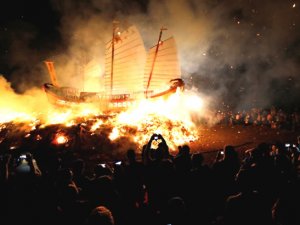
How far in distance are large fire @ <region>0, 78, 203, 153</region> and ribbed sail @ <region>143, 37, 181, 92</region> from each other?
2630 mm

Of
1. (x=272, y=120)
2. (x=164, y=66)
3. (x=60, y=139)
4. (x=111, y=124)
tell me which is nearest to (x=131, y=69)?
(x=164, y=66)

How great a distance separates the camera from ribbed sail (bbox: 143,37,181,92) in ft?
75.4

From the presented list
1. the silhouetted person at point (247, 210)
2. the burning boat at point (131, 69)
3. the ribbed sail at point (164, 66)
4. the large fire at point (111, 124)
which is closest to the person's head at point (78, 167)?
the silhouetted person at point (247, 210)

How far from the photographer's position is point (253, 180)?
354 cm

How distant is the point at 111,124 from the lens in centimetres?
1755

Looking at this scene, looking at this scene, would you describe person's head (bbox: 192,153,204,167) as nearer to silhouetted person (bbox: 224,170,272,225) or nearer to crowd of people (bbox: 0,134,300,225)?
crowd of people (bbox: 0,134,300,225)

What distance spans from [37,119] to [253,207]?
1962 cm

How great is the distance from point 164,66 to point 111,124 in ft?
28.0

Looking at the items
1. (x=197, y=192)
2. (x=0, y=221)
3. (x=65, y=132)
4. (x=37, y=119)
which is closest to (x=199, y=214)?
(x=197, y=192)

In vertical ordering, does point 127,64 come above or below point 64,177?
above

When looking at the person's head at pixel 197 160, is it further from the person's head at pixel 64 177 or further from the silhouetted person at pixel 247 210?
the person's head at pixel 64 177

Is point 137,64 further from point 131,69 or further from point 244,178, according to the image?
point 244,178

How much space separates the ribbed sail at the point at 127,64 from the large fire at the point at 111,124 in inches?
141

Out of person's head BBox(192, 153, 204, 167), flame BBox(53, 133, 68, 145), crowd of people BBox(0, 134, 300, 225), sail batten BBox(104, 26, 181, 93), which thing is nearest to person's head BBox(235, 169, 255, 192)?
crowd of people BBox(0, 134, 300, 225)
